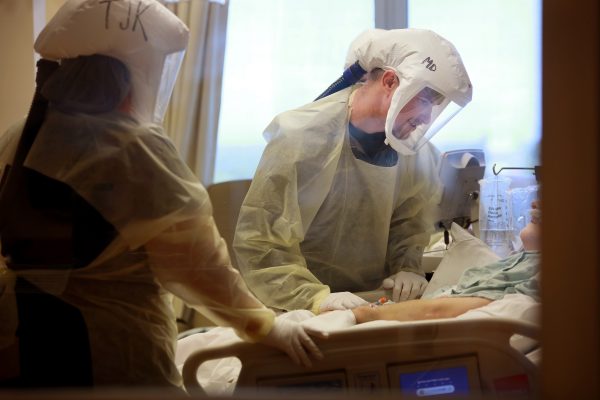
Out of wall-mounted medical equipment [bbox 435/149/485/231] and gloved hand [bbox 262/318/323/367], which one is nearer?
gloved hand [bbox 262/318/323/367]

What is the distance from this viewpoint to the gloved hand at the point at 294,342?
1286 mm

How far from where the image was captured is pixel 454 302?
1.63m

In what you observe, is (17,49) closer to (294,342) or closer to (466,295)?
(294,342)

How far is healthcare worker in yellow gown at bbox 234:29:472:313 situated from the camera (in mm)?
1599

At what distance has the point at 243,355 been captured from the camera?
1.28 meters

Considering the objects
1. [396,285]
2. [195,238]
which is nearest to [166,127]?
[195,238]

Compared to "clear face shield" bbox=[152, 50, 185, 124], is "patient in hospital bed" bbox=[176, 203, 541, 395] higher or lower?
lower

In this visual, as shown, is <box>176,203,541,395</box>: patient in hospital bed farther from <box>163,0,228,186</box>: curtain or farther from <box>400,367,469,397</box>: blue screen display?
<box>163,0,228,186</box>: curtain

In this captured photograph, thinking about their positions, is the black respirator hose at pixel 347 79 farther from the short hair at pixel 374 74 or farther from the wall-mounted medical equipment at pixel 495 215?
the wall-mounted medical equipment at pixel 495 215

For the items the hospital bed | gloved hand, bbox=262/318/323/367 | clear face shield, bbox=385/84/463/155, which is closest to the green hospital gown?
the hospital bed

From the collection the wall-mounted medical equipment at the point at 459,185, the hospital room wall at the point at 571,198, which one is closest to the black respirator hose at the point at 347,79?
the wall-mounted medical equipment at the point at 459,185

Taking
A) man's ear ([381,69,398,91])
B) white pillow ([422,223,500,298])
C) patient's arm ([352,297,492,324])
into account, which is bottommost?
patient's arm ([352,297,492,324])

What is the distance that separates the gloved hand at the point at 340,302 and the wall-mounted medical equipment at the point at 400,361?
0.27 meters

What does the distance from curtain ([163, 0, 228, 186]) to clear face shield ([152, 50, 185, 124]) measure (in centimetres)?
2
